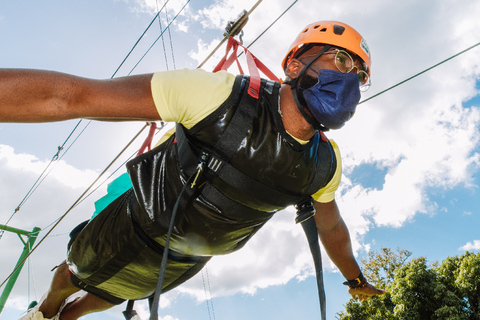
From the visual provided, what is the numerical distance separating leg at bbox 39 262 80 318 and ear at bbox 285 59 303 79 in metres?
2.95

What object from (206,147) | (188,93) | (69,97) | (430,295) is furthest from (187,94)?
(430,295)

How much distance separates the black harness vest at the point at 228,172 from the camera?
6.72ft

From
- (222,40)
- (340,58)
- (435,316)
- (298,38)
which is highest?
(222,40)

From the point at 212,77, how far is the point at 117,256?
1.74m

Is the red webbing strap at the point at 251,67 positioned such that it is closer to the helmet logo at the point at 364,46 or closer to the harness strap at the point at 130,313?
the helmet logo at the point at 364,46

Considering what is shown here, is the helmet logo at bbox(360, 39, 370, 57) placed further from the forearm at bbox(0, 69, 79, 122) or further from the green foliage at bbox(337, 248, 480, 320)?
the green foliage at bbox(337, 248, 480, 320)

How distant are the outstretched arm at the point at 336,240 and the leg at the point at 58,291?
2.65m

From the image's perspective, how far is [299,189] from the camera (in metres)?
2.38

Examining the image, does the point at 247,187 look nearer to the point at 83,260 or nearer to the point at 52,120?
the point at 52,120

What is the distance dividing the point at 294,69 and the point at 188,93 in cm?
105

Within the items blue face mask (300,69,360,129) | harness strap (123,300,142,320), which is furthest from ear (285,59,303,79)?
harness strap (123,300,142,320)

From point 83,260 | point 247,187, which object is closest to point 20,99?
point 247,187

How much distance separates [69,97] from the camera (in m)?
1.50

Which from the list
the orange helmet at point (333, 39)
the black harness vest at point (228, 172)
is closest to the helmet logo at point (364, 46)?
the orange helmet at point (333, 39)
